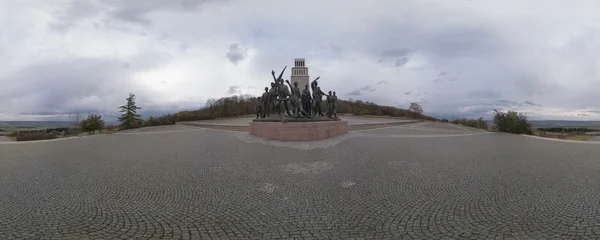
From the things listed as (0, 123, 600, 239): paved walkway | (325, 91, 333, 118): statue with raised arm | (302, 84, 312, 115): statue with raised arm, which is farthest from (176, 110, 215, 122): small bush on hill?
(0, 123, 600, 239): paved walkway

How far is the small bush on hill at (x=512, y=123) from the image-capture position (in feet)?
68.9

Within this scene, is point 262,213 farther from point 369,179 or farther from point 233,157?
point 233,157

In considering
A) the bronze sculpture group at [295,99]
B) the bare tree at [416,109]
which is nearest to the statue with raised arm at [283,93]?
the bronze sculpture group at [295,99]

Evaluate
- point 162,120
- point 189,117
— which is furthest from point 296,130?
point 189,117

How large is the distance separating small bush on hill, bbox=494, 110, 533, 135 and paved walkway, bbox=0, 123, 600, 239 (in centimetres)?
1477

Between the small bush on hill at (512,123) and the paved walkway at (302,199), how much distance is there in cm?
1477

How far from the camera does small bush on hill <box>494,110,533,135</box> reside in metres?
Result: 21.0

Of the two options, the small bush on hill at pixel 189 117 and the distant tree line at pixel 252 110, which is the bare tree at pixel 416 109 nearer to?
the distant tree line at pixel 252 110

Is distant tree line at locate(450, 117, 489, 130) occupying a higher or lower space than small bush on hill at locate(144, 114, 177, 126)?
lower

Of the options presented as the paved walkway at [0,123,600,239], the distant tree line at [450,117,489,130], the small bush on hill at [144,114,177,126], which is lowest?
the paved walkway at [0,123,600,239]

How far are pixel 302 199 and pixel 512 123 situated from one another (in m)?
23.3

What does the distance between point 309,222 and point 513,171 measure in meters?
6.23

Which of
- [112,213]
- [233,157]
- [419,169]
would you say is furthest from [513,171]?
[112,213]

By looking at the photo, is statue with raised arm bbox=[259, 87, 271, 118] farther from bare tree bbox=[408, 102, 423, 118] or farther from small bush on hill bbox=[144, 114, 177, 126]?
bare tree bbox=[408, 102, 423, 118]
